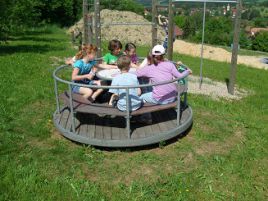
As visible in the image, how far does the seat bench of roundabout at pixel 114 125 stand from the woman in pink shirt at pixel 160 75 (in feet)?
0.53

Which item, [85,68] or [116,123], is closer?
[116,123]

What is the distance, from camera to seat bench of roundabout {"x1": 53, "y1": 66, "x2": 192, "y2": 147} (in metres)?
4.71

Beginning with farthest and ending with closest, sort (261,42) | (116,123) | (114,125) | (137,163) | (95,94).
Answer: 1. (261,42)
2. (95,94)
3. (116,123)
4. (114,125)
5. (137,163)

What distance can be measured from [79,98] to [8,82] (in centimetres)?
413

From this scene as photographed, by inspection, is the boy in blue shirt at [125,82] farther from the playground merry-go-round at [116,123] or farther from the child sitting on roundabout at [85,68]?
the child sitting on roundabout at [85,68]

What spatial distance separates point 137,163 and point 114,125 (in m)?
0.89

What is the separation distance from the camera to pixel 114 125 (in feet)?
17.3

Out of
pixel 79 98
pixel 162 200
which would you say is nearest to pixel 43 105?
pixel 79 98

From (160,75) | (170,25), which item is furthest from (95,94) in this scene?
(170,25)

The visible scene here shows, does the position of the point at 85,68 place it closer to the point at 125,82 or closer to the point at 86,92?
the point at 86,92

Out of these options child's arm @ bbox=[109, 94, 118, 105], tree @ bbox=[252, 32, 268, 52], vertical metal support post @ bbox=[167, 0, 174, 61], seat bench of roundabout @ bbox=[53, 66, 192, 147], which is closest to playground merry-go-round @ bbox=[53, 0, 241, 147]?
seat bench of roundabout @ bbox=[53, 66, 192, 147]

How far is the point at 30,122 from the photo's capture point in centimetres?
603

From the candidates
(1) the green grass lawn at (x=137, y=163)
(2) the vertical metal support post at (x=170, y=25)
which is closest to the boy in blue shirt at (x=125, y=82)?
(1) the green grass lawn at (x=137, y=163)

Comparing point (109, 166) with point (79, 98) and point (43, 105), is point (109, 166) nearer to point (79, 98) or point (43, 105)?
point (79, 98)
